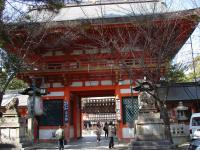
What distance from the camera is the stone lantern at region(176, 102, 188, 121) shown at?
27.3 m

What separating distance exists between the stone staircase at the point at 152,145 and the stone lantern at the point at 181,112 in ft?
32.3

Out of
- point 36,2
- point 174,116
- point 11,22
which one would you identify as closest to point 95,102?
point 174,116

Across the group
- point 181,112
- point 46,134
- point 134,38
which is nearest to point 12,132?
point 46,134

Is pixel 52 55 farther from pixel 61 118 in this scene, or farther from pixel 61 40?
pixel 61 118

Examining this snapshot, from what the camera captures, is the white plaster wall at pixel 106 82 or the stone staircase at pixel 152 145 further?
the white plaster wall at pixel 106 82

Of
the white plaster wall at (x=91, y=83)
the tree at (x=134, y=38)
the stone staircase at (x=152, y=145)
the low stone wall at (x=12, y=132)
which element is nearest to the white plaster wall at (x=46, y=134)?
the white plaster wall at (x=91, y=83)

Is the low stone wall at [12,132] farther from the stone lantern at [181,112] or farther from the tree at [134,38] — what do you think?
the stone lantern at [181,112]

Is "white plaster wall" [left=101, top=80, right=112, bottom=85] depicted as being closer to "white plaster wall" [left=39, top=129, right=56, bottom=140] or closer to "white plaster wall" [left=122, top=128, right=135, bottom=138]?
"white plaster wall" [left=122, top=128, right=135, bottom=138]

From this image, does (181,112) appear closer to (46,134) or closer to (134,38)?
(134,38)

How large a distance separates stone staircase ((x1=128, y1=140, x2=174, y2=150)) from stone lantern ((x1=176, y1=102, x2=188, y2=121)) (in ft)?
32.3

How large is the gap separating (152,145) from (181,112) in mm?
11190

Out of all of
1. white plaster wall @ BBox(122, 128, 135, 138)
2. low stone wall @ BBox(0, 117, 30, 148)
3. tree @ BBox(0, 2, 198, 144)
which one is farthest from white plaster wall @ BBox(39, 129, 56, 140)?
low stone wall @ BBox(0, 117, 30, 148)

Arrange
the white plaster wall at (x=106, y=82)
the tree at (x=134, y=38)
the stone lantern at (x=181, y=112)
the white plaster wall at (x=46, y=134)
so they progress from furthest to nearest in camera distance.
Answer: the stone lantern at (x=181, y=112), the white plaster wall at (x=106, y=82), the white plaster wall at (x=46, y=134), the tree at (x=134, y=38)

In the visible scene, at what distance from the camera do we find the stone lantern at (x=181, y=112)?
27344 mm
